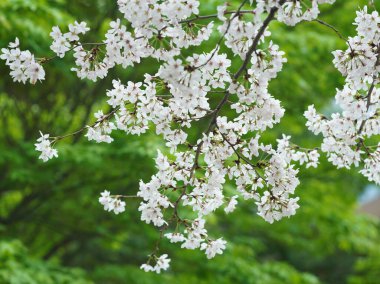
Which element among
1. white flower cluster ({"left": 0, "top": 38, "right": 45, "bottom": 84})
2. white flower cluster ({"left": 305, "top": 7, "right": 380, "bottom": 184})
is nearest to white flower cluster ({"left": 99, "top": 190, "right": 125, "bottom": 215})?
white flower cluster ({"left": 0, "top": 38, "right": 45, "bottom": 84})

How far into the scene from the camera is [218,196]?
302 centimetres

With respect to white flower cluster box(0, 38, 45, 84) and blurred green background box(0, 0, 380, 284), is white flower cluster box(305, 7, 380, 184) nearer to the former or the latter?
white flower cluster box(0, 38, 45, 84)

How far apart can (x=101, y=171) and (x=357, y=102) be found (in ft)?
14.8

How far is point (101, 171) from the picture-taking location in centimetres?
698

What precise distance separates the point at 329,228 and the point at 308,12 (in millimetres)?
6312

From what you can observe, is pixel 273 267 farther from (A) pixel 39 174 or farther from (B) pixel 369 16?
(B) pixel 369 16

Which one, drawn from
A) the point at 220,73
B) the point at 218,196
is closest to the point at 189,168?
the point at 218,196

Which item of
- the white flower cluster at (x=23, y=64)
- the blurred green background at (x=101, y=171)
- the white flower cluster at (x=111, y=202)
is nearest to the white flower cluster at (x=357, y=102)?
the white flower cluster at (x=111, y=202)

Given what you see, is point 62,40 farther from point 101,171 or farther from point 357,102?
point 101,171

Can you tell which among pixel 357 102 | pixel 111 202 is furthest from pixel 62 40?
pixel 357 102

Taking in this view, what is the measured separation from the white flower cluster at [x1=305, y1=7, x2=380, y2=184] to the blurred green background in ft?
8.82

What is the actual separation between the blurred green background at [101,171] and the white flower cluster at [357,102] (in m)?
2.69

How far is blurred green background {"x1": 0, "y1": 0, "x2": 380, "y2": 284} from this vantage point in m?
6.05

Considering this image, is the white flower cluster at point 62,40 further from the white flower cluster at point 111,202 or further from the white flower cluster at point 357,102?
the white flower cluster at point 357,102
